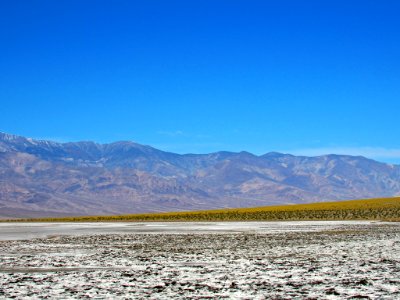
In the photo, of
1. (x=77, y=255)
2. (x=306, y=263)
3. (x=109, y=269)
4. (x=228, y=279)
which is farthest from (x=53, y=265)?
(x=306, y=263)

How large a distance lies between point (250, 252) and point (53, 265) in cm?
727

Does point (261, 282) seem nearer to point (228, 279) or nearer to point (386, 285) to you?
point (228, 279)

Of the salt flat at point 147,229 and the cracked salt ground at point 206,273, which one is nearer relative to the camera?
the cracked salt ground at point 206,273

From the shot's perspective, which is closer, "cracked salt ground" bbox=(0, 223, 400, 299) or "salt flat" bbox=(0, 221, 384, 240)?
"cracked salt ground" bbox=(0, 223, 400, 299)

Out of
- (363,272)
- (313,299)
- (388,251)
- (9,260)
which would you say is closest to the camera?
(313,299)

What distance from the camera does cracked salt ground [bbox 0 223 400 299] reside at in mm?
11883

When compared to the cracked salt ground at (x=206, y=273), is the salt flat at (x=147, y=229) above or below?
above

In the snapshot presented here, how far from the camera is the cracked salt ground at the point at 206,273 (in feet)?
39.0

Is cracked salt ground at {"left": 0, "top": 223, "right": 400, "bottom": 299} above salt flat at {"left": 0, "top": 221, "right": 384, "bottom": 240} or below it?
below

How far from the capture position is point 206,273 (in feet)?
49.6

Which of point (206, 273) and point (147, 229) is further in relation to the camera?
point (147, 229)

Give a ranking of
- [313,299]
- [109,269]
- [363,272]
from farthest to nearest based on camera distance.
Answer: [109,269], [363,272], [313,299]

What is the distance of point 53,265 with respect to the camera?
56.9 feet

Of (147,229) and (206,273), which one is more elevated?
(147,229)
